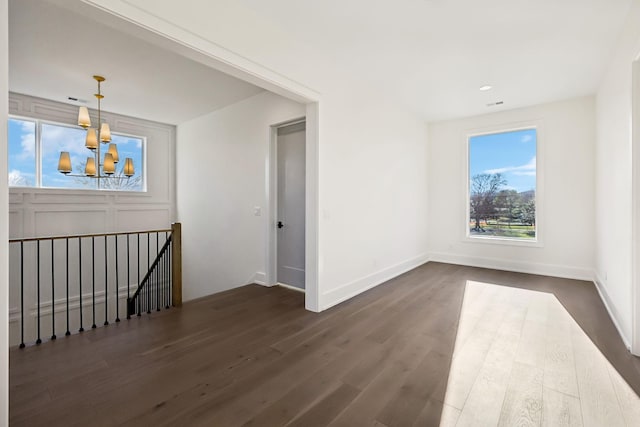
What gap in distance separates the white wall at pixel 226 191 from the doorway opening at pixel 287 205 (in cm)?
14

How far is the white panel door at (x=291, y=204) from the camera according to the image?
4250 millimetres

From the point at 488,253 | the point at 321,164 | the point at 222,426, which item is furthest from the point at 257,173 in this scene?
the point at 488,253

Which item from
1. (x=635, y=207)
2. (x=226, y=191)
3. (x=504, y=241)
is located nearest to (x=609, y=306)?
(x=635, y=207)

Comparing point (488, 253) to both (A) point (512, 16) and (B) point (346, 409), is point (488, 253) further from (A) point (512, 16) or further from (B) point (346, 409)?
(B) point (346, 409)

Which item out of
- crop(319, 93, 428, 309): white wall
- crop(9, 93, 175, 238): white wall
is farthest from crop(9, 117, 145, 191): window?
crop(319, 93, 428, 309): white wall

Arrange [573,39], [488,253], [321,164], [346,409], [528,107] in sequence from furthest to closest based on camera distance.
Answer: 1. [488,253]
2. [528,107]
3. [321,164]
4. [573,39]
5. [346,409]

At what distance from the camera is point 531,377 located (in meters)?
2.10

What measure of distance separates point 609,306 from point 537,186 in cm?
231

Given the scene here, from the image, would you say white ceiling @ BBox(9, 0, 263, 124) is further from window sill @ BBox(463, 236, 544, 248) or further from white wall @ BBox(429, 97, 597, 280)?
window sill @ BBox(463, 236, 544, 248)

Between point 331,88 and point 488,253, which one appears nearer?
point 331,88

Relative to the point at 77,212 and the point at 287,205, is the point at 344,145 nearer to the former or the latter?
the point at 287,205

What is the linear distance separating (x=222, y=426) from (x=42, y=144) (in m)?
5.79

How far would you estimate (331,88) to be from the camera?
350 centimetres

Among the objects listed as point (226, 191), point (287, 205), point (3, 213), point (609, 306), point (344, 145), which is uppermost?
point (344, 145)
